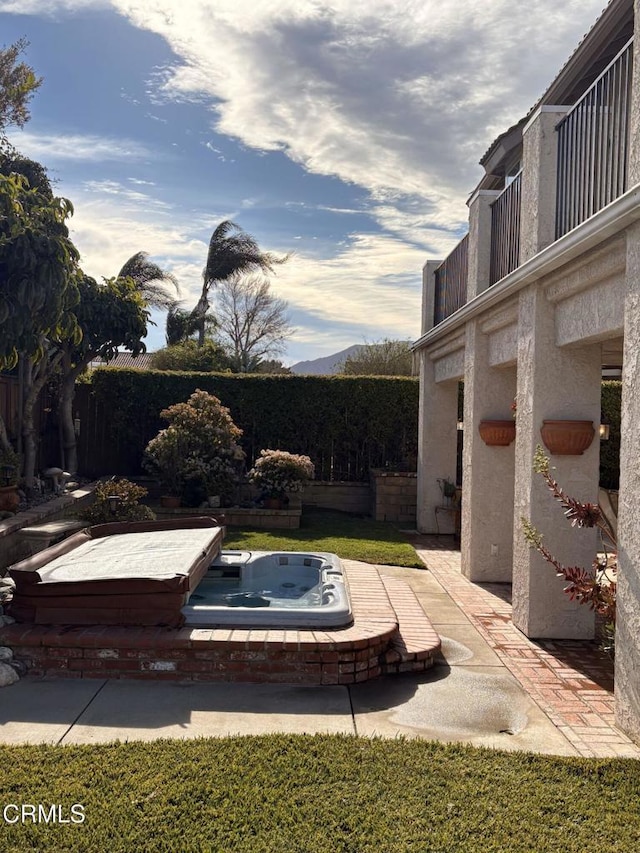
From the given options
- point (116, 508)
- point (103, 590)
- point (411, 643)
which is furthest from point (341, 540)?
point (103, 590)

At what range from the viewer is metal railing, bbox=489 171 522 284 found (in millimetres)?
6965

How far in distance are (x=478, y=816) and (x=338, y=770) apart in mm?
739

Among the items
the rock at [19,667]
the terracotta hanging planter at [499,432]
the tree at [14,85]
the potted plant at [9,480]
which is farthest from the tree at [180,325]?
the rock at [19,667]

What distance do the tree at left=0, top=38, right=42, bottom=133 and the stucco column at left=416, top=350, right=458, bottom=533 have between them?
34.2 ft

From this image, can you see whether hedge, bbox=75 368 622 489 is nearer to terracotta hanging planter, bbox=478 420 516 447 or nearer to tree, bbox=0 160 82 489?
terracotta hanging planter, bbox=478 420 516 447

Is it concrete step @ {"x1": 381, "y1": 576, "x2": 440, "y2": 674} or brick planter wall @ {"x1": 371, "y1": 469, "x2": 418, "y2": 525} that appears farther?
brick planter wall @ {"x1": 371, "y1": 469, "x2": 418, "y2": 525}

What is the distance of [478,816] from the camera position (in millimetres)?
3098

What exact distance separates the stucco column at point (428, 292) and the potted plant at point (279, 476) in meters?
3.34

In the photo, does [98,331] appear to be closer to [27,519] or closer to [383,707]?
[27,519]

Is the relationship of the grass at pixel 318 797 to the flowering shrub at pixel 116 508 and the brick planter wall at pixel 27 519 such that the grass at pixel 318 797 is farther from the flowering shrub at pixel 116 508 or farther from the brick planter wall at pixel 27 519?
the flowering shrub at pixel 116 508

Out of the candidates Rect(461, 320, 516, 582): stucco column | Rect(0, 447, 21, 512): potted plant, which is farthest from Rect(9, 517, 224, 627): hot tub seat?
Rect(461, 320, 516, 582): stucco column

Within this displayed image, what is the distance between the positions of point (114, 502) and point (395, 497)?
18.7ft

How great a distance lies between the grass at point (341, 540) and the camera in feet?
30.2

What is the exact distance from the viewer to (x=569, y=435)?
18.9 ft
